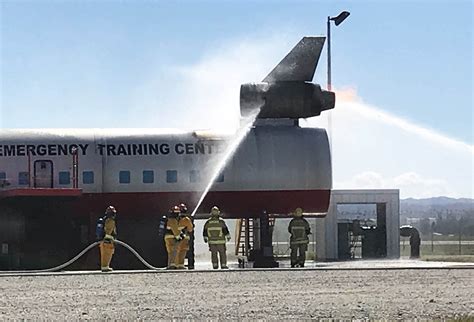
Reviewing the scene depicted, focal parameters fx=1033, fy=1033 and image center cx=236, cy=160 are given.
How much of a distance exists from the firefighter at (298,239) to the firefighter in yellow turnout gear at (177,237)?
11.6ft

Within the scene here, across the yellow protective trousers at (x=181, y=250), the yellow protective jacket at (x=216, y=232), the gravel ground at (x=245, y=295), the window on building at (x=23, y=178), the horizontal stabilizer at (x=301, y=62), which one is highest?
the horizontal stabilizer at (x=301, y=62)

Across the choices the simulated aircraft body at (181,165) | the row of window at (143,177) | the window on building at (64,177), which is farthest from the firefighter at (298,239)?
the window on building at (64,177)

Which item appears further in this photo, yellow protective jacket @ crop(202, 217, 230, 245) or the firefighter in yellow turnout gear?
yellow protective jacket @ crop(202, 217, 230, 245)

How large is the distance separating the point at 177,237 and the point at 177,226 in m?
0.37

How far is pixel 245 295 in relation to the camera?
17.7 metres

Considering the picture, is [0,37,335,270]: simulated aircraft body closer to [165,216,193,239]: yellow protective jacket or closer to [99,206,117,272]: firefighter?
[165,216,193,239]: yellow protective jacket

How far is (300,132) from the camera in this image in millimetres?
32500

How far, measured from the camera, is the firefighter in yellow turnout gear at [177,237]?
27500 millimetres

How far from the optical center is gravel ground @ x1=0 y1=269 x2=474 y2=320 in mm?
15172

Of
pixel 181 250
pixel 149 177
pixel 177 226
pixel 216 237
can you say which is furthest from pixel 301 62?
pixel 181 250

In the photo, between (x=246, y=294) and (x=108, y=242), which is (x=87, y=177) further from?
(x=246, y=294)

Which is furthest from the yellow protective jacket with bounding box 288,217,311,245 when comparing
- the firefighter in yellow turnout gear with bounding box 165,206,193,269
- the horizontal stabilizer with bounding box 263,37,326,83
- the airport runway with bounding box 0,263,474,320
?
the airport runway with bounding box 0,263,474,320

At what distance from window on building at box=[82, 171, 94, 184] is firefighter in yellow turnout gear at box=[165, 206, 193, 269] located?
4890 mm

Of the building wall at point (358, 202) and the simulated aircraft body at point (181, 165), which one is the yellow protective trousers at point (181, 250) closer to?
the simulated aircraft body at point (181, 165)
